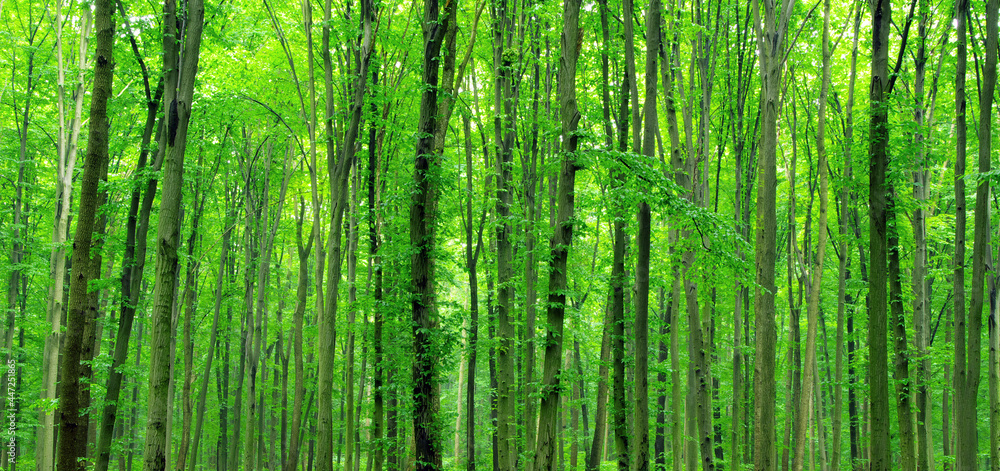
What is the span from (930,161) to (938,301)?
1066 centimetres

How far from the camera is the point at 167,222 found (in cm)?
575

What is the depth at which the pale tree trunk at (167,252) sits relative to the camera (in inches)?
223

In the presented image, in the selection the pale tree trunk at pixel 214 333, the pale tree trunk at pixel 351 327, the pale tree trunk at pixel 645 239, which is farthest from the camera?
the pale tree trunk at pixel 214 333

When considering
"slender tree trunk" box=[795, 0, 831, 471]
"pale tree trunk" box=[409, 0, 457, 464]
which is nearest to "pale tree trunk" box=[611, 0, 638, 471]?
"pale tree trunk" box=[409, 0, 457, 464]

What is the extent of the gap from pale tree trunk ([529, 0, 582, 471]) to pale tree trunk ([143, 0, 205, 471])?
13.5 ft

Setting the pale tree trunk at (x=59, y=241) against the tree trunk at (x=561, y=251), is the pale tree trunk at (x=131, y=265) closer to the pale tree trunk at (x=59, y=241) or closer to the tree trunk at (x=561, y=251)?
the pale tree trunk at (x=59, y=241)

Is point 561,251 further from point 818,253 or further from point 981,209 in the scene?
point 818,253

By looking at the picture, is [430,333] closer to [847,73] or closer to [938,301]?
[847,73]

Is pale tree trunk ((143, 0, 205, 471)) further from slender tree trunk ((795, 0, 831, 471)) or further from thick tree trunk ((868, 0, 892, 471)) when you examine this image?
slender tree trunk ((795, 0, 831, 471))

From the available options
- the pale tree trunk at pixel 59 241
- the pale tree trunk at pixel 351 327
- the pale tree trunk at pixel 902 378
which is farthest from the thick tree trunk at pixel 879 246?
the pale tree trunk at pixel 59 241

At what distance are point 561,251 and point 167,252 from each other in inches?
170

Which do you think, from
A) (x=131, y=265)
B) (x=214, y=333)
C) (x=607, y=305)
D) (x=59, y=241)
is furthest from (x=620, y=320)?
(x=214, y=333)

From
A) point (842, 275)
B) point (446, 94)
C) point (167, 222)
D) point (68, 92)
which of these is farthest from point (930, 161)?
point (68, 92)

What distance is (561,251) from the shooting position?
25.1 feet
